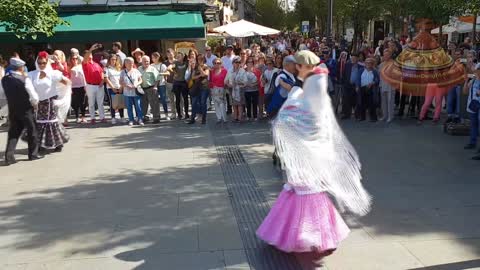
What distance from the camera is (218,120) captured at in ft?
37.1

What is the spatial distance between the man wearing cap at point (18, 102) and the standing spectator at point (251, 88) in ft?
16.0

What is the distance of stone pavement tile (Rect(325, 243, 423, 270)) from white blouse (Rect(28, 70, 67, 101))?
6.05 m

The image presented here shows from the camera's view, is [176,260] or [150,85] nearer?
[176,260]

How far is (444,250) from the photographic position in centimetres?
439

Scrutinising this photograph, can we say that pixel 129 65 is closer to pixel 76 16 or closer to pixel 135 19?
pixel 135 19

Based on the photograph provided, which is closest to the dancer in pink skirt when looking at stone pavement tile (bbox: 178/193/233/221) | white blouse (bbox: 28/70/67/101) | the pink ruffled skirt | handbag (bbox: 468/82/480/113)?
the pink ruffled skirt

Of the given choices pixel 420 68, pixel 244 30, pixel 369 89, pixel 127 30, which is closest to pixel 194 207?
pixel 369 89

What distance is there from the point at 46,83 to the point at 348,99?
6.77 meters

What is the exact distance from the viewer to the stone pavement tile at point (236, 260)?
4137mm

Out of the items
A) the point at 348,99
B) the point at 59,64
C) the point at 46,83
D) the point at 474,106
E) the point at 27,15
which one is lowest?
the point at 348,99

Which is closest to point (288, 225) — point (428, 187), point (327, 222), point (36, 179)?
point (327, 222)

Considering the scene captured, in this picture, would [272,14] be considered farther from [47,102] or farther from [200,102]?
[47,102]

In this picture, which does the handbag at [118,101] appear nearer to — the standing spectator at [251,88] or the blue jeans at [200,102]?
the blue jeans at [200,102]

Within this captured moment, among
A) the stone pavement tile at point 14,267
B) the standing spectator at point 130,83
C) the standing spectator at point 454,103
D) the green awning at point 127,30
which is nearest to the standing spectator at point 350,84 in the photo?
the standing spectator at point 454,103
